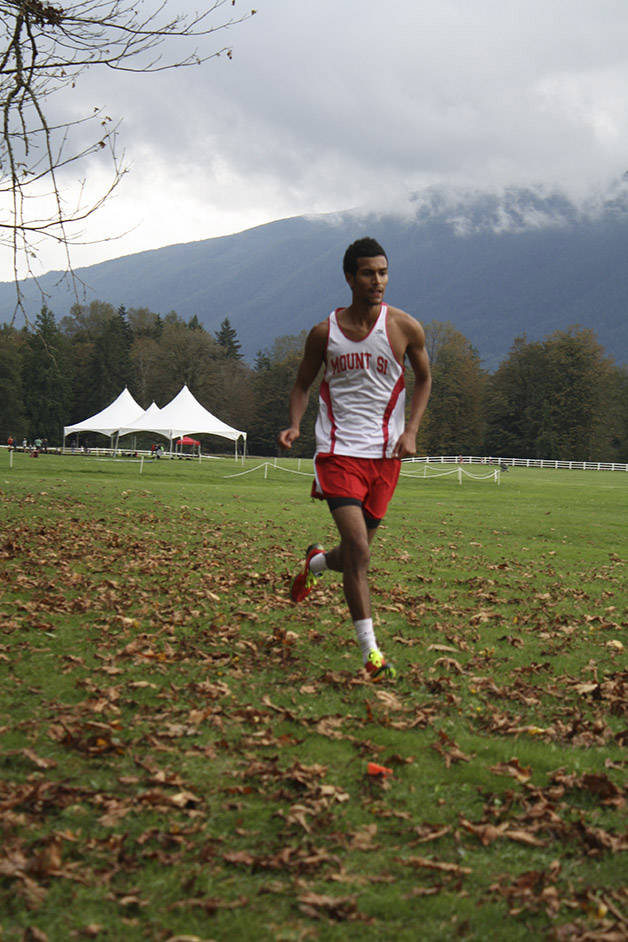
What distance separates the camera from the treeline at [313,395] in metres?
86.0

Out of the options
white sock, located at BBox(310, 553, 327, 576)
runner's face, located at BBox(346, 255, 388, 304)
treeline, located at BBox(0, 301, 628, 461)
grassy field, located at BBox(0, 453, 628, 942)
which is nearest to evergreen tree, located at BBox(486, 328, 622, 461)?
treeline, located at BBox(0, 301, 628, 461)

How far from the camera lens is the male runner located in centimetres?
522

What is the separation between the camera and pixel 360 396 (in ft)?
17.7

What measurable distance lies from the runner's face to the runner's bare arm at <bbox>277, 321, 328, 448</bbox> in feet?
1.04

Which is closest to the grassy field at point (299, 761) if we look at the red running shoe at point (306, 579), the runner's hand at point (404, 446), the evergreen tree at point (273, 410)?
the red running shoe at point (306, 579)

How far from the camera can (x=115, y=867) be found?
2.71 meters

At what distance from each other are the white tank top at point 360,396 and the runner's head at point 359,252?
314mm

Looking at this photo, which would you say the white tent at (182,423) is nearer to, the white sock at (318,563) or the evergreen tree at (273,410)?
the white sock at (318,563)

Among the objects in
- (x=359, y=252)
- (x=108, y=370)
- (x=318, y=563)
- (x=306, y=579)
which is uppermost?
(x=108, y=370)

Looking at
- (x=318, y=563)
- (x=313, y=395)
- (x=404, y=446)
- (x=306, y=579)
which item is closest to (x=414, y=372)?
(x=404, y=446)

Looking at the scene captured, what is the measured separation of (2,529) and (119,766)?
838 centimetres

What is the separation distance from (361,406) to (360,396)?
7 cm

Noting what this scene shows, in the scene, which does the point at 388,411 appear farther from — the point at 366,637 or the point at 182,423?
the point at 182,423

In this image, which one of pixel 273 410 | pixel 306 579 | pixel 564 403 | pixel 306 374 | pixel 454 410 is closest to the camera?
pixel 306 374
